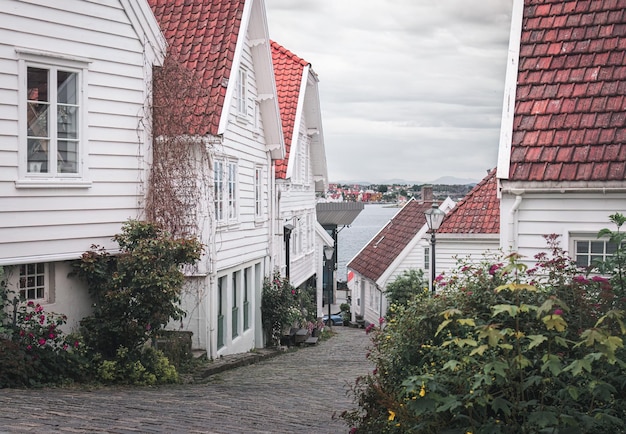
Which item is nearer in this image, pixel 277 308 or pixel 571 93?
pixel 571 93

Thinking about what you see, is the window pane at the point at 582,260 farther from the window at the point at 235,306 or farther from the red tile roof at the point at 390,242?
the red tile roof at the point at 390,242

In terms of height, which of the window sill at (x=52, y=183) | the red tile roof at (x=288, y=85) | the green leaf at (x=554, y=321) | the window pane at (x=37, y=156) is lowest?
the green leaf at (x=554, y=321)

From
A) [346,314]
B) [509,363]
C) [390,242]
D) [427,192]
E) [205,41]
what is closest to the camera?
[509,363]

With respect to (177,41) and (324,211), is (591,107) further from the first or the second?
(324,211)

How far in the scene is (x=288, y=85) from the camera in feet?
89.2

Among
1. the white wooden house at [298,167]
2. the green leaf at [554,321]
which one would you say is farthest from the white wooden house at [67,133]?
the white wooden house at [298,167]

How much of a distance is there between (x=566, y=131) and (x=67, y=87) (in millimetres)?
7711

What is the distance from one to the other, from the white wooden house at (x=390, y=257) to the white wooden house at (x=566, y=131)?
19844 millimetres

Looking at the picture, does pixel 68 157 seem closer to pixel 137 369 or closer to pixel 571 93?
pixel 137 369

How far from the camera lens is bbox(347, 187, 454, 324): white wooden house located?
37.4 m

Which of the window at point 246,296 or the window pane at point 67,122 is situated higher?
the window pane at point 67,122

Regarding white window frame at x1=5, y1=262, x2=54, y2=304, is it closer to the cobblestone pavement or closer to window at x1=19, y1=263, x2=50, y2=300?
window at x1=19, y1=263, x2=50, y2=300

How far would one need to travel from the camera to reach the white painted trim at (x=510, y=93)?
38.6 ft

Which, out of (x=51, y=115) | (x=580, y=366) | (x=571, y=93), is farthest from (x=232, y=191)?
(x=580, y=366)
